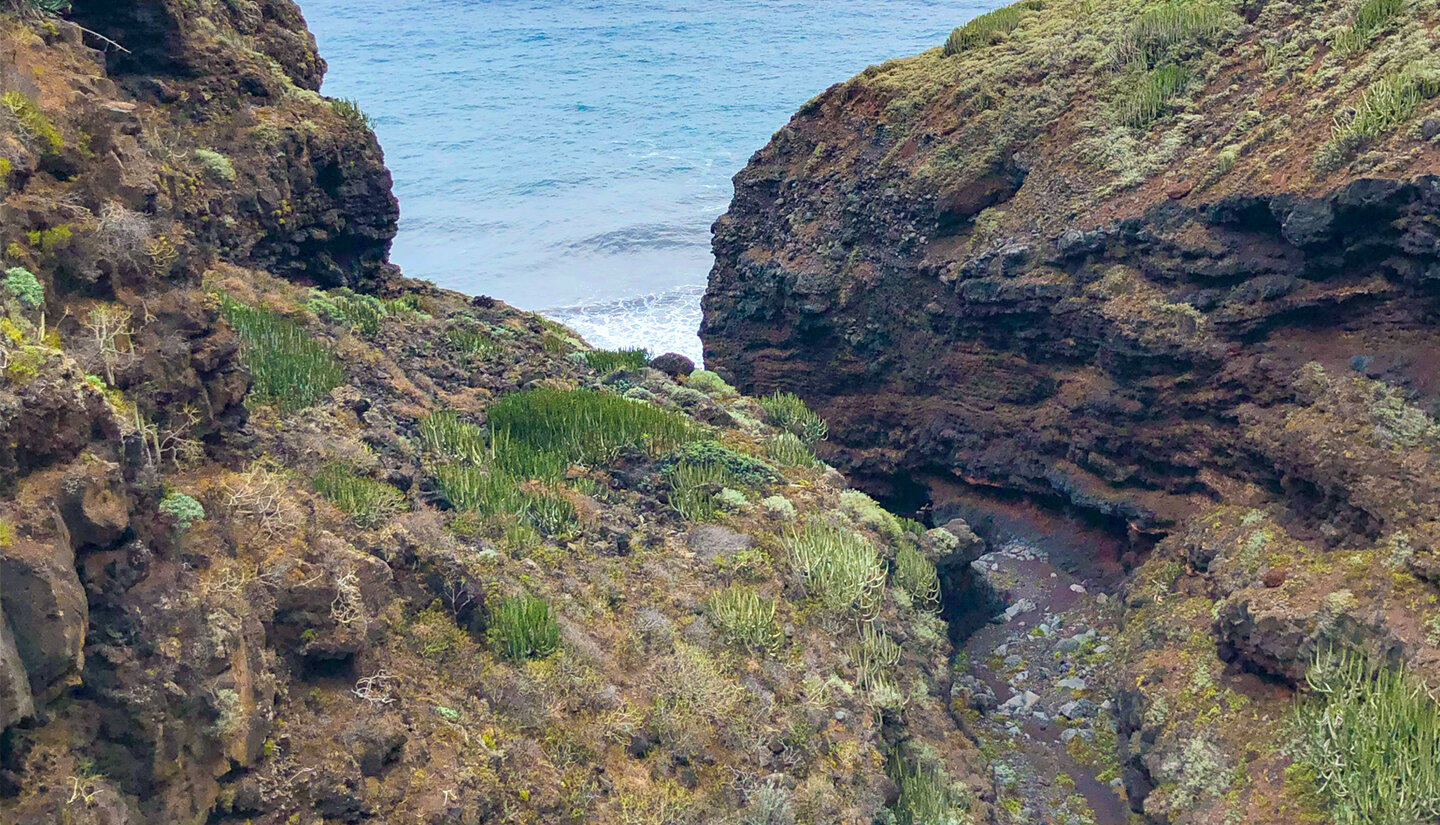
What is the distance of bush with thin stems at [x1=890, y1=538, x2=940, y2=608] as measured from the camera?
10609 millimetres

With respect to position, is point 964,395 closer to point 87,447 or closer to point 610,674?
point 610,674

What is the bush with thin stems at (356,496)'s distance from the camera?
660 centimetres

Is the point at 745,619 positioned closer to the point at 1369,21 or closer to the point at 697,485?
the point at 697,485

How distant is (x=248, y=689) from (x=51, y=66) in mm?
3631

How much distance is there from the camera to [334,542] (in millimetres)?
5773

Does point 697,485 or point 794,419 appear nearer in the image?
point 697,485

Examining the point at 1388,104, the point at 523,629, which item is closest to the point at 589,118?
the point at 1388,104

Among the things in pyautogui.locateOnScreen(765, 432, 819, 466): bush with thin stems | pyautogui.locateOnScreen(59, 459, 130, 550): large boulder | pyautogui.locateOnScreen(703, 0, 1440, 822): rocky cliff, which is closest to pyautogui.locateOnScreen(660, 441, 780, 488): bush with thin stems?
pyautogui.locateOnScreen(765, 432, 819, 466): bush with thin stems

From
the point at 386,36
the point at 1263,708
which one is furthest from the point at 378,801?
the point at 386,36

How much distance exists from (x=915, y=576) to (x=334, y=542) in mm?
6331

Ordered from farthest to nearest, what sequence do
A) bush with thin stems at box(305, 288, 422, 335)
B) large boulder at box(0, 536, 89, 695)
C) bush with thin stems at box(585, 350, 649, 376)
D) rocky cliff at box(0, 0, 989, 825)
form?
bush with thin stems at box(585, 350, 649, 376) → bush with thin stems at box(305, 288, 422, 335) → rocky cliff at box(0, 0, 989, 825) → large boulder at box(0, 536, 89, 695)

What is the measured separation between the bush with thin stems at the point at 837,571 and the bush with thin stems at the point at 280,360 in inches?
156

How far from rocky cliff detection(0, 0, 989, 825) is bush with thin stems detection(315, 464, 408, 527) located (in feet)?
0.10

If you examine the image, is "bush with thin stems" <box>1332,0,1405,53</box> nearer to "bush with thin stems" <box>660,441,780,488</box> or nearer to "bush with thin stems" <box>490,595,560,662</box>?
"bush with thin stems" <box>660,441,780,488</box>
